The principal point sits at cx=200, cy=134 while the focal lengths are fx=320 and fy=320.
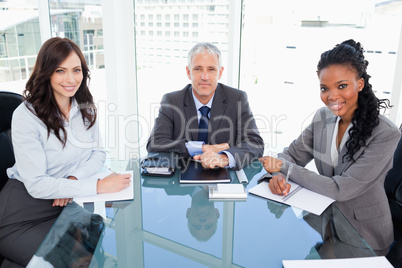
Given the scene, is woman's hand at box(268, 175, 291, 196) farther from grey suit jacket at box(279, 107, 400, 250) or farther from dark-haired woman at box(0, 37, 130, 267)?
dark-haired woman at box(0, 37, 130, 267)

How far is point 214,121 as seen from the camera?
2.03 m

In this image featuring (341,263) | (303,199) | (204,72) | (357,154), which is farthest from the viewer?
(204,72)

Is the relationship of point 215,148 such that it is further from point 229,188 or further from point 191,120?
point 229,188

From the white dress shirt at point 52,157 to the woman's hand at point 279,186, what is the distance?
0.77 m

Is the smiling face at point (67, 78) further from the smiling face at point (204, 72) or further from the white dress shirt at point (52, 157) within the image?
the smiling face at point (204, 72)

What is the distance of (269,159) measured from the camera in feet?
5.26

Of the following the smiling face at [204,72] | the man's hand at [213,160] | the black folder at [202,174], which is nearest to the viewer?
the black folder at [202,174]

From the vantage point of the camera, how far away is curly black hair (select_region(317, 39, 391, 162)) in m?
1.42

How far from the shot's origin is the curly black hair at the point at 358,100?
1.42m

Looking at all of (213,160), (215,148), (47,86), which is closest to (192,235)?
(213,160)

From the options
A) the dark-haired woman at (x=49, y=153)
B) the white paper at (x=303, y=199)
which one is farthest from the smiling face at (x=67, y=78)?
the white paper at (x=303, y=199)

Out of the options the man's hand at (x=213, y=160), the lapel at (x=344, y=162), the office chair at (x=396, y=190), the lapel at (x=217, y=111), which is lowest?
the office chair at (x=396, y=190)

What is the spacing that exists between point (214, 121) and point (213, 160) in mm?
429

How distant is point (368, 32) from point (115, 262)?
94.3 inches
